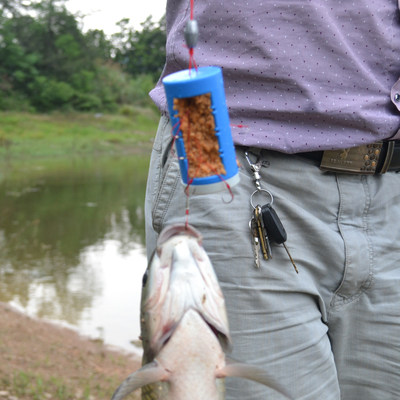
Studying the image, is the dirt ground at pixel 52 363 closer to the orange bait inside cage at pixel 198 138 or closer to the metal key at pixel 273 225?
the metal key at pixel 273 225

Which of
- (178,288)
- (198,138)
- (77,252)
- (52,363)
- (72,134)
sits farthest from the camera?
(72,134)

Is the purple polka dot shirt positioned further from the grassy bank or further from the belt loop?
the grassy bank

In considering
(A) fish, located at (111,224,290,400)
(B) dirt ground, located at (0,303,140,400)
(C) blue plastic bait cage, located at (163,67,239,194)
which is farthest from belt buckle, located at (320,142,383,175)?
(B) dirt ground, located at (0,303,140,400)

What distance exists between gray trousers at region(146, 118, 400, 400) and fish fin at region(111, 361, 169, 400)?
0.46 meters

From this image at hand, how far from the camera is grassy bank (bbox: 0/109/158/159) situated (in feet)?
82.5

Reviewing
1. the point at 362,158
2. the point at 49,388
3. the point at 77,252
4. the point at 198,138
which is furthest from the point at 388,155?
the point at 77,252

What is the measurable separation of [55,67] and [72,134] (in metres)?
10.1

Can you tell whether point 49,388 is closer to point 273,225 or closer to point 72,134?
point 273,225

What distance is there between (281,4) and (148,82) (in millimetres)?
37144

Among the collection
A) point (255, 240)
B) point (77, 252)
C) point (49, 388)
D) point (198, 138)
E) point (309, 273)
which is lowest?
point (77, 252)

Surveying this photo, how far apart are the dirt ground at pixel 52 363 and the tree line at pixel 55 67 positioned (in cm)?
2695

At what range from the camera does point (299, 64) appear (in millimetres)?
1667

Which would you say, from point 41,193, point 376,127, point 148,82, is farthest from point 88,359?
point 148,82

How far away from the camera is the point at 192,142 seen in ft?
4.23
